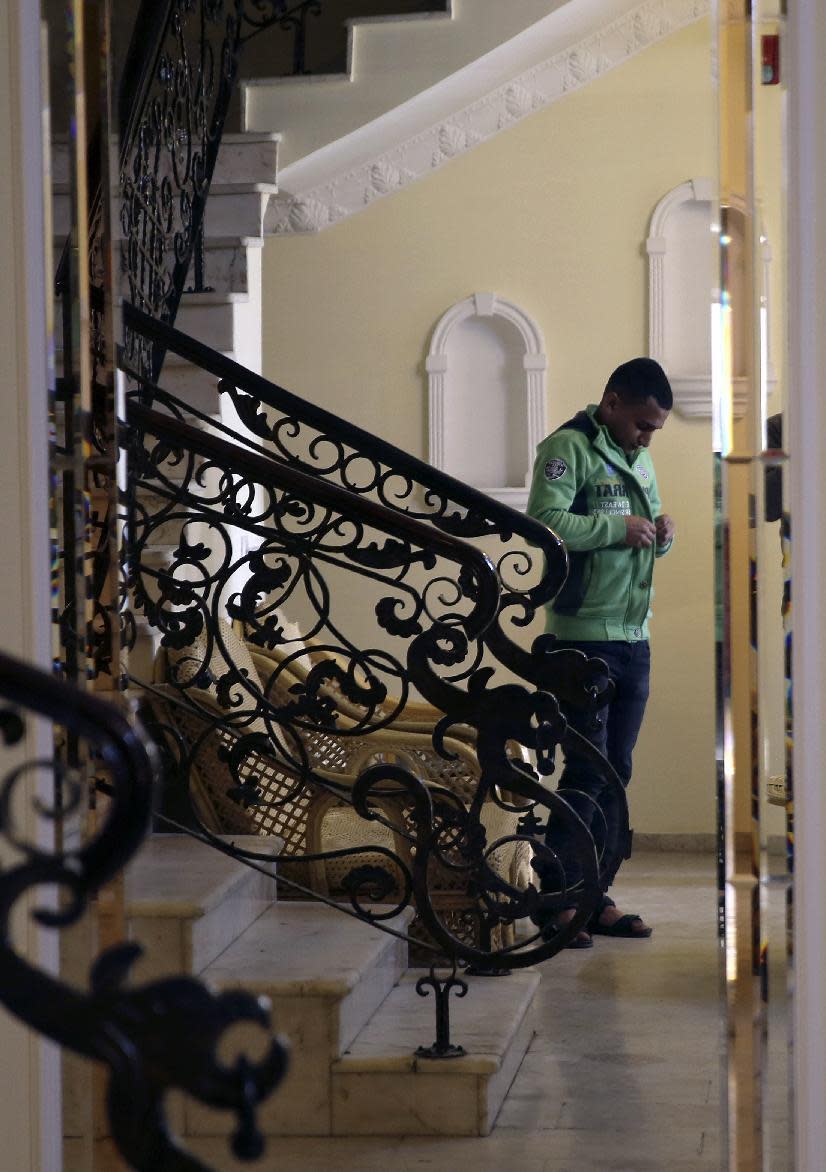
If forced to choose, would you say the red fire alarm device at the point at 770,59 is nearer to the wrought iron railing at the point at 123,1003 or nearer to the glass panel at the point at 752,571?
the glass panel at the point at 752,571

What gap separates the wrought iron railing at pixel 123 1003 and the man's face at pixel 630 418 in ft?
Result: 10.9

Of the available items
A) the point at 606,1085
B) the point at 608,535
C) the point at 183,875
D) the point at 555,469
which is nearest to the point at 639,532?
the point at 608,535

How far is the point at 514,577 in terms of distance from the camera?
5941 millimetres

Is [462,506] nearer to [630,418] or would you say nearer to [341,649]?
[341,649]

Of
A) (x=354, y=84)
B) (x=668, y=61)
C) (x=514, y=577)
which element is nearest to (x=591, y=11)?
(x=668, y=61)

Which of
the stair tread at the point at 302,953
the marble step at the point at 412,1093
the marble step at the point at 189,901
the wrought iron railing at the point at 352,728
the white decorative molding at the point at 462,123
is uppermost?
the white decorative molding at the point at 462,123

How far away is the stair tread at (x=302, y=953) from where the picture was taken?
287 centimetres

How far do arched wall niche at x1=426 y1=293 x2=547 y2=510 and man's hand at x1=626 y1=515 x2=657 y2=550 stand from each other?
1.79 meters

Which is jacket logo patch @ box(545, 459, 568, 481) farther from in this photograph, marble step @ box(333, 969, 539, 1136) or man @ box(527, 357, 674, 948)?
marble step @ box(333, 969, 539, 1136)

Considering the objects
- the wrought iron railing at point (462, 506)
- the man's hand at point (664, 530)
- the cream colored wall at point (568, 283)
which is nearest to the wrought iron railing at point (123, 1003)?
the wrought iron railing at point (462, 506)

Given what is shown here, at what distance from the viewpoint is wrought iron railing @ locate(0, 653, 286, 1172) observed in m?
0.95

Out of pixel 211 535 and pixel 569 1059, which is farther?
pixel 211 535

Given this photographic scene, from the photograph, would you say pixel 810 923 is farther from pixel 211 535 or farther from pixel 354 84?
pixel 354 84

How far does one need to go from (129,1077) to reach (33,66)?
1.44 m
